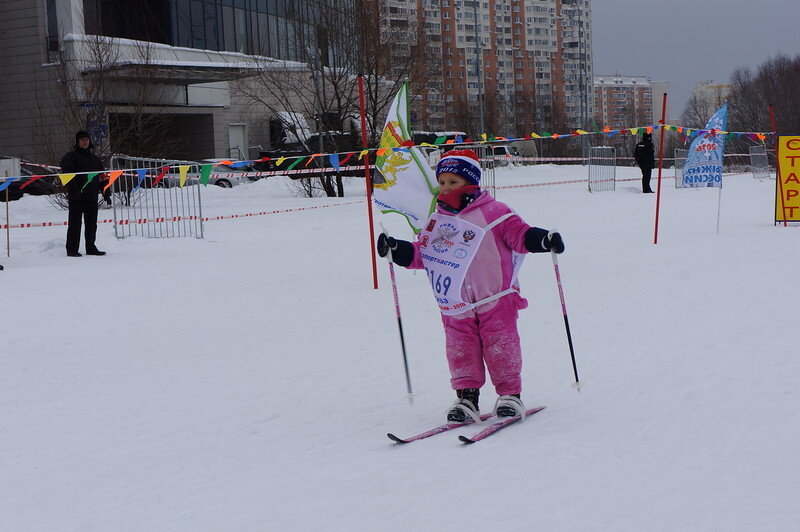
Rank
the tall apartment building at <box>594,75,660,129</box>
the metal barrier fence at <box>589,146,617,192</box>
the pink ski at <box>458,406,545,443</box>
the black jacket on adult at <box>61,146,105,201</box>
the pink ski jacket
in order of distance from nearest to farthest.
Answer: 1. the pink ski at <box>458,406,545,443</box>
2. the pink ski jacket
3. the black jacket on adult at <box>61,146,105,201</box>
4. the metal barrier fence at <box>589,146,617,192</box>
5. the tall apartment building at <box>594,75,660,129</box>

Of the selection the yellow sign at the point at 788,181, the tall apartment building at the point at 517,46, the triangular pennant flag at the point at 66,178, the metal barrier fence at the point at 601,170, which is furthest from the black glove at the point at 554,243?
the tall apartment building at the point at 517,46

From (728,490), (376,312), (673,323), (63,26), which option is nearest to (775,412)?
(728,490)

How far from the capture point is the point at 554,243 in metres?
4.64

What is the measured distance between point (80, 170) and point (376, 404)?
9.64 metres

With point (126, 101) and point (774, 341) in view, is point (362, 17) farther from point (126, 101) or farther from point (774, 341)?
point (774, 341)

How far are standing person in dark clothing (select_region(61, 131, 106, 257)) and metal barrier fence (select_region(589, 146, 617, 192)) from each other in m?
17.8

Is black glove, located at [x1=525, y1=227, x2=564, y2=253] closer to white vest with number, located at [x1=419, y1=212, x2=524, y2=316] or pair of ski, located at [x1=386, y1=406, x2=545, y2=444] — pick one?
white vest with number, located at [x1=419, y1=212, x2=524, y2=316]

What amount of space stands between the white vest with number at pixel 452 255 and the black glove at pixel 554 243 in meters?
0.31

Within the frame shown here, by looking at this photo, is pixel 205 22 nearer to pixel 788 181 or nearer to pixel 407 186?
pixel 788 181

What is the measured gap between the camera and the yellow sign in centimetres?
1494

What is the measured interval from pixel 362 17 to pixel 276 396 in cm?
2541

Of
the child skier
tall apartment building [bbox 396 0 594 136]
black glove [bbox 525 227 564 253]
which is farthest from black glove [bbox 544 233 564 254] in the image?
tall apartment building [bbox 396 0 594 136]

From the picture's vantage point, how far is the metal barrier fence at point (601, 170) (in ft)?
94.7

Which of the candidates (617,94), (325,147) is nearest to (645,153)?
(325,147)
